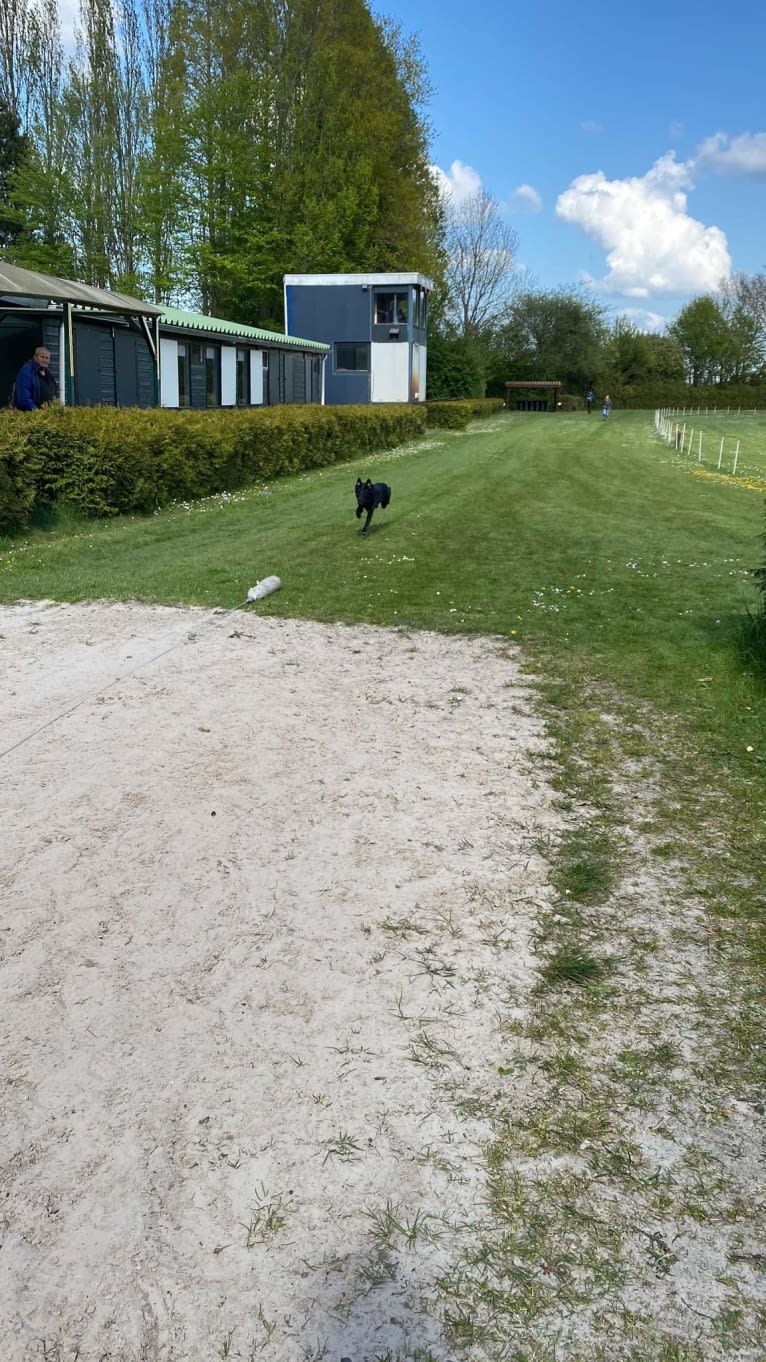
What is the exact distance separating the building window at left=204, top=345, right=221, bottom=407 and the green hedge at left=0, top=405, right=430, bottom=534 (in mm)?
7152

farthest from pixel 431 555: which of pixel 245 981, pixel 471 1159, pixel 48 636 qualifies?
pixel 471 1159

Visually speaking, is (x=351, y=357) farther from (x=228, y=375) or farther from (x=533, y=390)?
(x=533, y=390)

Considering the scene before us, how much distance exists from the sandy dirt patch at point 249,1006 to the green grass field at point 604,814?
0.19 meters

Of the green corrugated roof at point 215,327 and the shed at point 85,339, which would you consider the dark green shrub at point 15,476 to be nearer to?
the shed at point 85,339

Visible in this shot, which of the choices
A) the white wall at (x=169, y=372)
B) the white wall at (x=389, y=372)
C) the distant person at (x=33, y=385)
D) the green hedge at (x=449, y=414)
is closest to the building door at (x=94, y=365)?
the white wall at (x=169, y=372)

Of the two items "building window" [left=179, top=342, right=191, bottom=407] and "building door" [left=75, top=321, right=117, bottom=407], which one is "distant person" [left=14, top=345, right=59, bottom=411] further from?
"building window" [left=179, top=342, right=191, bottom=407]

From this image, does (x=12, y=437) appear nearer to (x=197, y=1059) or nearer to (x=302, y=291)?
(x=197, y=1059)

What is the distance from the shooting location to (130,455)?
535 inches

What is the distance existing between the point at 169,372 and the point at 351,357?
17.0 metres

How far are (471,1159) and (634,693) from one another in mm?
4524

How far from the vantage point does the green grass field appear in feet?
8.00

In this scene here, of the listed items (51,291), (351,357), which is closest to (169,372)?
(51,291)

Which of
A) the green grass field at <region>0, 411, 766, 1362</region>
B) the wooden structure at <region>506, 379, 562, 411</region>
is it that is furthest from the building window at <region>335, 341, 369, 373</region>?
the wooden structure at <region>506, 379, 562, 411</region>

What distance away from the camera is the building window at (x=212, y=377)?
86.5 ft
